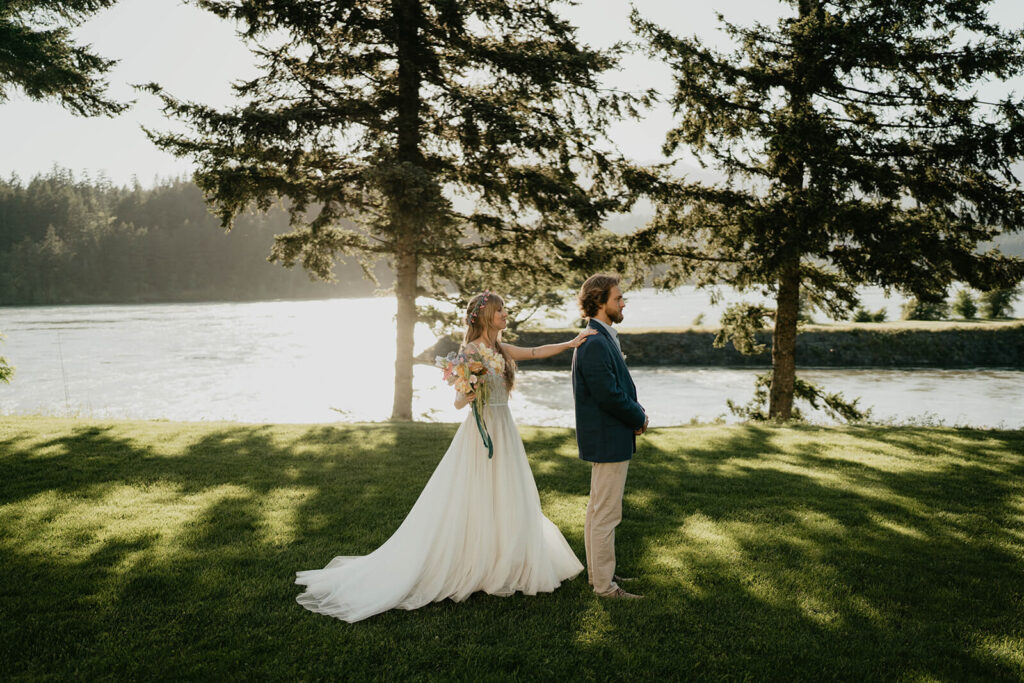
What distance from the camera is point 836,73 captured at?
13.2 m

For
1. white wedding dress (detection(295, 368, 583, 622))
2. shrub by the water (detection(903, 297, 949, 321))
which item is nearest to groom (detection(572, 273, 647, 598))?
white wedding dress (detection(295, 368, 583, 622))

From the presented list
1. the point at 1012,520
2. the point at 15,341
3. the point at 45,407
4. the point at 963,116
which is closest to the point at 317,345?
the point at 15,341

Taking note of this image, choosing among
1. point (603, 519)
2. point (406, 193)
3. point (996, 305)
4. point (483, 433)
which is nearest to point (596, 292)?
point (483, 433)

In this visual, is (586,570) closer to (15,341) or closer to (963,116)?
(963,116)

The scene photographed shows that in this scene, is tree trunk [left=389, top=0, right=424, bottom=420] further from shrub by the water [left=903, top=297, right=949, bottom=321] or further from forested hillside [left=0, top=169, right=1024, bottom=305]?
forested hillside [left=0, top=169, right=1024, bottom=305]

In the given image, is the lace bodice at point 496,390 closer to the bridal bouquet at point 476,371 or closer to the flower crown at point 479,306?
the bridal bouquet at point 476,371

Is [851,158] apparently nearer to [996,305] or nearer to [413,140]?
[413,140]

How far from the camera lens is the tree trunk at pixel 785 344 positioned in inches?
549

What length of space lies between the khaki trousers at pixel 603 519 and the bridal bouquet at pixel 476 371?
83 centimetres

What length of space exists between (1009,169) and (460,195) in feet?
34.3

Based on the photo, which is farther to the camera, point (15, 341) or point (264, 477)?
point (15, 341)

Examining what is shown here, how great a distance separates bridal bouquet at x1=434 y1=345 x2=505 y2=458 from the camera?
4660mm

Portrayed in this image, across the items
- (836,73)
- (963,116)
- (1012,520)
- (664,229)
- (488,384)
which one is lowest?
(1012,520)

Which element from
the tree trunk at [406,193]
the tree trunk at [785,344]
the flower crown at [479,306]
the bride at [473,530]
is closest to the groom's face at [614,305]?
the bride at [473,530]
